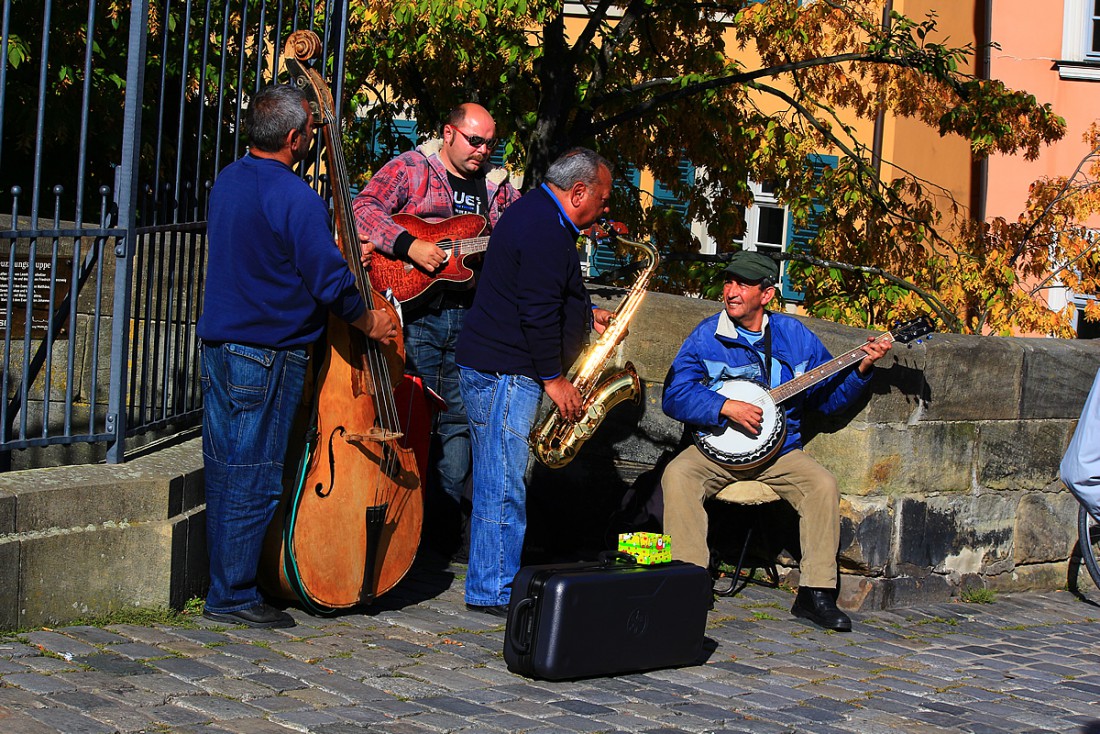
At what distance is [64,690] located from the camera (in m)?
4.62

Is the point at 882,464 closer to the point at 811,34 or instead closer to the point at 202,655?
the point at 202,655

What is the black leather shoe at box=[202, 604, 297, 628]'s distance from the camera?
18.3ft

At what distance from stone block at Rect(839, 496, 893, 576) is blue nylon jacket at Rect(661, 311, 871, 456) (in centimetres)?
44

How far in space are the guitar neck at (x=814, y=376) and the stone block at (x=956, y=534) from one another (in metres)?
0.84

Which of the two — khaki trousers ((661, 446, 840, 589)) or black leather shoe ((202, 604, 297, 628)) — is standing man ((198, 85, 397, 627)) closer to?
black leather shoe ((202, 604, 297, 628))

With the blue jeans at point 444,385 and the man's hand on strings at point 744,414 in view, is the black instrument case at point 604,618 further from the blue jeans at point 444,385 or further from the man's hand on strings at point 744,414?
the blue jeans at point 444,385

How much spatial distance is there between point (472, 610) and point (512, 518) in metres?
0.42

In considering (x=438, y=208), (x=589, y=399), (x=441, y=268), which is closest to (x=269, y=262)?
(x=441, y=268)

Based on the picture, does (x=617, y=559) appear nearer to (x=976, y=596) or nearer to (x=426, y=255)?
(x=426, y=255)

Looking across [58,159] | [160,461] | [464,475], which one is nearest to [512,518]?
[464,475]

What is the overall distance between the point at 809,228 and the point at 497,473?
9.17 meters

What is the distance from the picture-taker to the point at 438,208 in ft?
21.4

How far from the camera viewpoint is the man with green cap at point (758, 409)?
6461 millimetres

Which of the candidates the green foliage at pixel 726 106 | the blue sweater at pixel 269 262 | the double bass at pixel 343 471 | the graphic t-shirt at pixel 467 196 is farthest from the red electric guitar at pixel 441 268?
the green foliage at pixel 726 106
